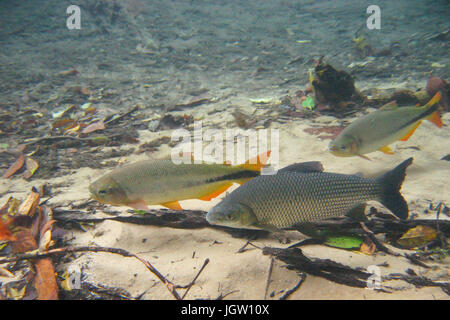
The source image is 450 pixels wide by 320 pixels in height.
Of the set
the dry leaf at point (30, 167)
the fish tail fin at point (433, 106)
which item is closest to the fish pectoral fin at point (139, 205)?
the dry leaf at point (30, 167)

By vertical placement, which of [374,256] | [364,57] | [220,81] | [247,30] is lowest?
[374,256]

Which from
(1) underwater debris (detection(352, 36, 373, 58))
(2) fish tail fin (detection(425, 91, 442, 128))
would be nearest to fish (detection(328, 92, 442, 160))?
(2) fish tail fin (detection(425, 91, 442, 128))

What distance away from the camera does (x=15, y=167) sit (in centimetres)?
440

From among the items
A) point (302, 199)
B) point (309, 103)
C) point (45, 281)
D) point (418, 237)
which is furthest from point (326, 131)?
point (45, 281)

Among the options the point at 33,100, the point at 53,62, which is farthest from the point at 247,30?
the point at 33,100

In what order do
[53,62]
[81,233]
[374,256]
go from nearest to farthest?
[374,256], [81,233], [53,62]

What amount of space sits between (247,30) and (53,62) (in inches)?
525

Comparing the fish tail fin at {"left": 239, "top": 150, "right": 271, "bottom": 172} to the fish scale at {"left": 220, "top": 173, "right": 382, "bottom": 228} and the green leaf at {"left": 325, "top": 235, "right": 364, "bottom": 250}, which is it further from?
the green leaf at {"left": 325, "top": 235, "right": 364, "bottom": 250}

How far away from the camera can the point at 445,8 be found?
16.2m

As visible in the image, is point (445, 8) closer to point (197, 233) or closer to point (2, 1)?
point (197, 233)

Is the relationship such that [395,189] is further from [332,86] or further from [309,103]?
[309,103]

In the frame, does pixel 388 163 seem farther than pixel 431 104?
Yes

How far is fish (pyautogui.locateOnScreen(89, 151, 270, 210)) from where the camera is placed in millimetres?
2445

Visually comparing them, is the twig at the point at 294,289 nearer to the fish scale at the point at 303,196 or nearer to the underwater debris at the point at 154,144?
the fish scale at the point at 303,196
